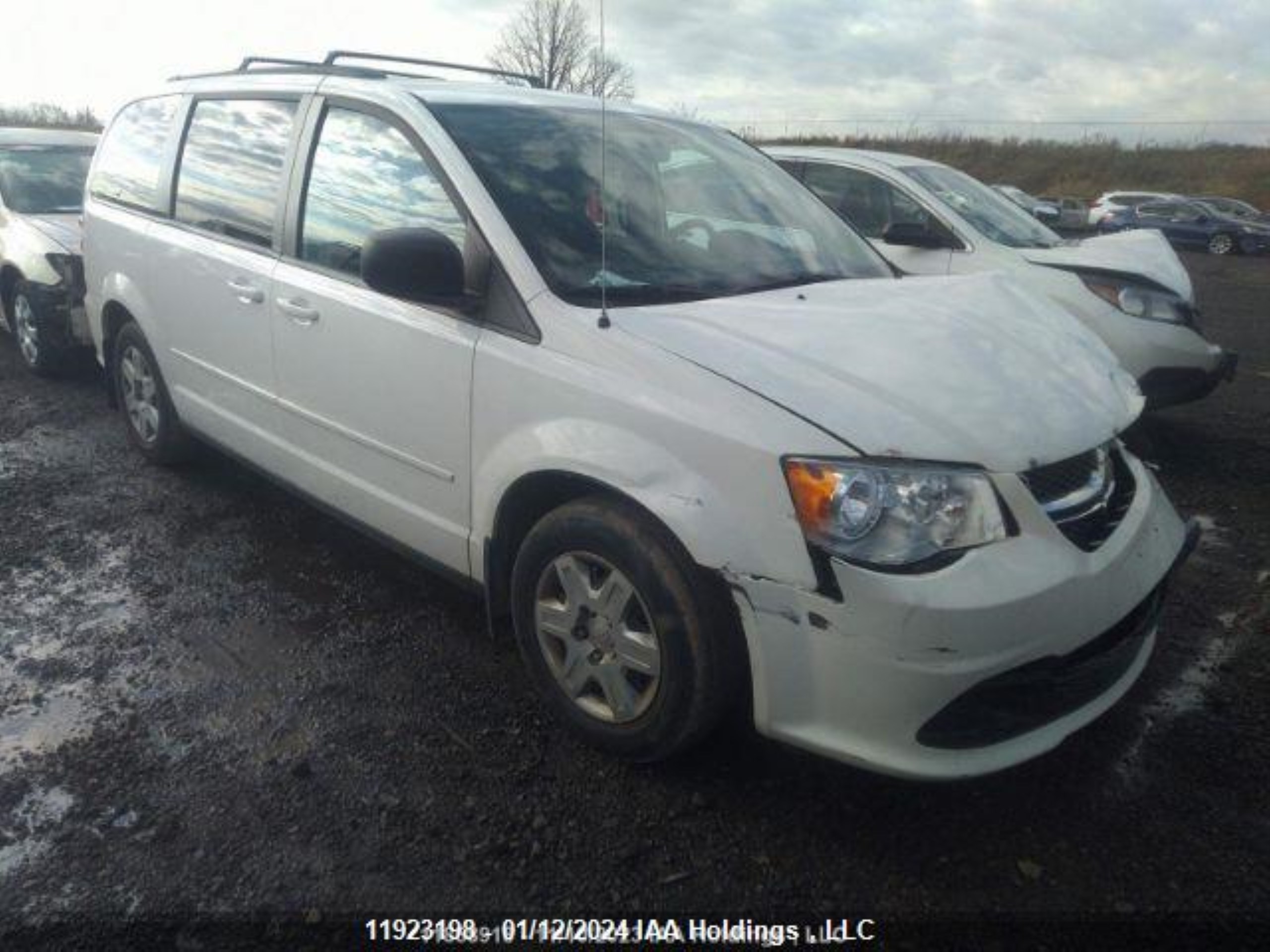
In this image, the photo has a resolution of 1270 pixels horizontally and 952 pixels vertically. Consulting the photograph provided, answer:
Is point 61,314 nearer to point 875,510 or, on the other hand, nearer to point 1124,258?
point 875,510

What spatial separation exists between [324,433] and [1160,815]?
109 inches

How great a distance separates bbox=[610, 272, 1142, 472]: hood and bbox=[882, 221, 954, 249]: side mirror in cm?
249

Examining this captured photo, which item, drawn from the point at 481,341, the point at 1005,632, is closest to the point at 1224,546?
the point at 1005,632

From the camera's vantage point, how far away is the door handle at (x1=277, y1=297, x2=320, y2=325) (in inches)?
124

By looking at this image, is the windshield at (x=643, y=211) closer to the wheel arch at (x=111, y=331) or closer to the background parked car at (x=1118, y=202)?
the wheel arch at (x=111, y=331)

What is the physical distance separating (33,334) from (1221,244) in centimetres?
2693

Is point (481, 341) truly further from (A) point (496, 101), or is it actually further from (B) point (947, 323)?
(B) point (947, 323)

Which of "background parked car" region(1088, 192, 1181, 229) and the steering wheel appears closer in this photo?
the steering wheel

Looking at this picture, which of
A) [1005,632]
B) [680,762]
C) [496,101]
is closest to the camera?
[1005,632]

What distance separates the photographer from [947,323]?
2.55 m

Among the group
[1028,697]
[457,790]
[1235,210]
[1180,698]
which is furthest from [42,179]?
[1235,210]

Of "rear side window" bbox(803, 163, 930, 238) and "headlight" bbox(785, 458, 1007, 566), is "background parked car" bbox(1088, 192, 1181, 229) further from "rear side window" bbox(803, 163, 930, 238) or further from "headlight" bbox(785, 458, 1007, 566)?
"headlight" bbox(785, 458, 1007, 566)

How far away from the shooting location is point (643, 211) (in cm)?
291

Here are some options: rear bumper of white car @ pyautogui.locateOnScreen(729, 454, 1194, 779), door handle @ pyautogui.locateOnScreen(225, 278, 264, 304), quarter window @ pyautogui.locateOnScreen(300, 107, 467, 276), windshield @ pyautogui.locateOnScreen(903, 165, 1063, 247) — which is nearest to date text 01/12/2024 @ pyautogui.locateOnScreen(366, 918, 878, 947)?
rear bumper of white car @ pyautogui.locateOnScreen(729, 454, 1194, 779)
